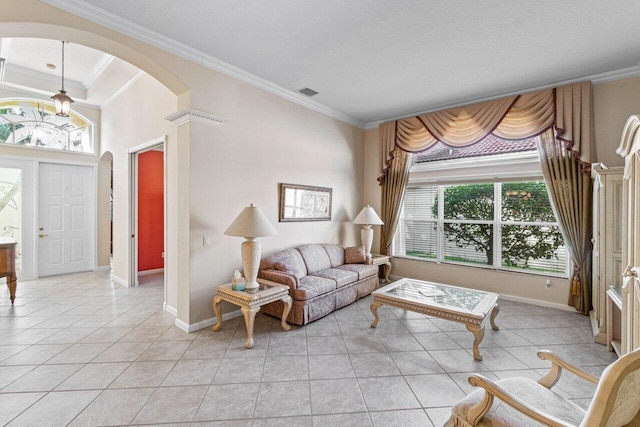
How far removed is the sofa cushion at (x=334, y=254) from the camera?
179 inches

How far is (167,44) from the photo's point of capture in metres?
2.91

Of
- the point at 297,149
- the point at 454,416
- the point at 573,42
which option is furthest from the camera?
the point at 297,149

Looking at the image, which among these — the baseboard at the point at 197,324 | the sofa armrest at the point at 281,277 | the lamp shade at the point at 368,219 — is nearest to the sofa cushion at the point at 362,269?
the lamp shade at the point at 368,219

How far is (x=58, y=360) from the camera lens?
2.52m

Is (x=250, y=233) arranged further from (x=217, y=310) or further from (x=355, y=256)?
(x=355, y=256)

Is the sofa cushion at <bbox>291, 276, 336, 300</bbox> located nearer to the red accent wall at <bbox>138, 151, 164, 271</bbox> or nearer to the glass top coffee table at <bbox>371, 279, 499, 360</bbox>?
the glass top coffee table at <bbox>371, 279, 499, 360</bbox>

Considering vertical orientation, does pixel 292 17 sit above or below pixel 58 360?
above

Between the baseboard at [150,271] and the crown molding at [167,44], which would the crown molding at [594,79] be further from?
the baseboard at [150,271]

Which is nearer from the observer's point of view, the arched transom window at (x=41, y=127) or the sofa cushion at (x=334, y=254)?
the sofa cushion at (x=334, y=254)

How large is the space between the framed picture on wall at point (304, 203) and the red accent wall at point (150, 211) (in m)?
3.23

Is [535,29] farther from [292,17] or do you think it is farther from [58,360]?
[58,360]

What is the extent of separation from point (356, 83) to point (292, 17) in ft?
5.17

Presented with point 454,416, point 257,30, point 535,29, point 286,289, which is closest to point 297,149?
point 257,30

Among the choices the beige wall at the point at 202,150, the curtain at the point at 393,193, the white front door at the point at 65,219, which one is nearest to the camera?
the beige wall at the point at 202,150
